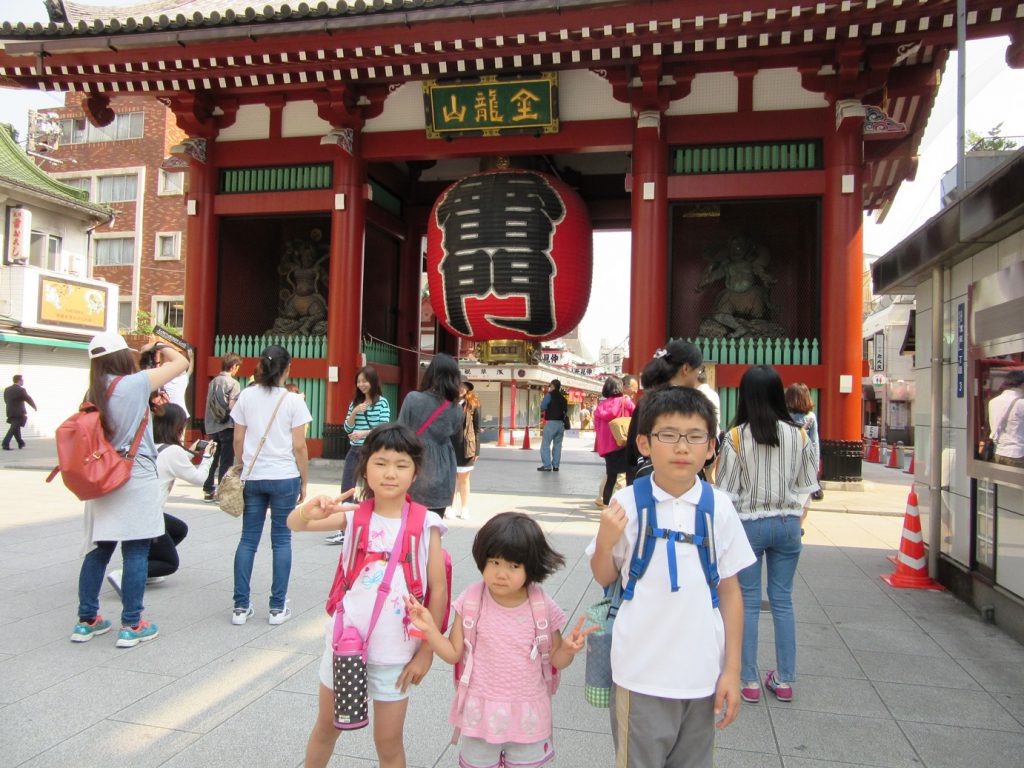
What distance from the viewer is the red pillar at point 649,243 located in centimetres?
1016

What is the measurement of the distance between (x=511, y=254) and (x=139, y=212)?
21683 mm

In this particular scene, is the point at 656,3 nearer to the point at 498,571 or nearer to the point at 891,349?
the point at 498,571

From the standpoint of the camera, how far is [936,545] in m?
5.27

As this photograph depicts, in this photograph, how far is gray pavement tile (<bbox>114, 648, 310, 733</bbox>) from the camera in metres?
2.89

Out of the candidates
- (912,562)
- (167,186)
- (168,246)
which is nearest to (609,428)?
(912,562)

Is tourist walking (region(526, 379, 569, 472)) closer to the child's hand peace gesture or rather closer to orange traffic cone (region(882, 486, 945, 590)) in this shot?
orange traffic cone (region(882, 486, 945, 590))

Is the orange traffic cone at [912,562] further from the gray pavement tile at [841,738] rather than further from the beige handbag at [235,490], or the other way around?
the beige handbag at [235,490]

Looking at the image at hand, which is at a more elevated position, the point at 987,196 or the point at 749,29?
the point at 749,29

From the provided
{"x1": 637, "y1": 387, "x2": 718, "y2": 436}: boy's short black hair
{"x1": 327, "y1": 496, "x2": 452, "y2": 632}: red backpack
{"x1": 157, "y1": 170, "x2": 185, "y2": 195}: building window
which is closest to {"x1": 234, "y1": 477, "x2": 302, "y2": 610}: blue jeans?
{"x1": 327, "y1": 496, "x2": 452, "y2": 632}: red backpack

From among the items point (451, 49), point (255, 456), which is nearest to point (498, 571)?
point (255, 456)

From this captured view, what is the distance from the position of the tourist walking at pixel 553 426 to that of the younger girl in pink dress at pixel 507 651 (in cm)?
971

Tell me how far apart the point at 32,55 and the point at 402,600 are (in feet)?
39.5

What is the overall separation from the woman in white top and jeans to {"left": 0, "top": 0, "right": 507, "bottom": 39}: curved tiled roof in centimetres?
681

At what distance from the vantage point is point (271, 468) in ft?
13.6
